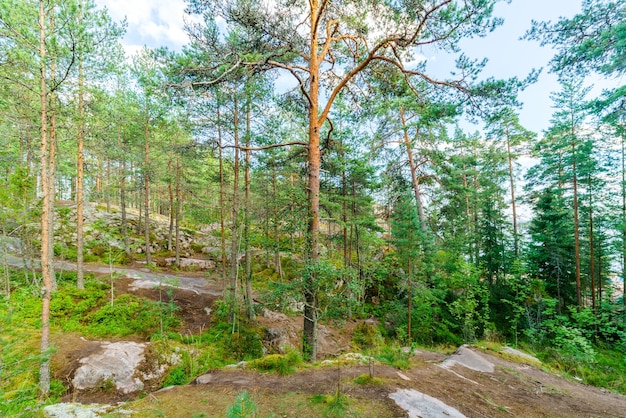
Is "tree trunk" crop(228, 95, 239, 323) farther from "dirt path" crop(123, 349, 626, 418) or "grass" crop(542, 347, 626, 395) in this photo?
"grass" crop(542, 347, 626, 395)

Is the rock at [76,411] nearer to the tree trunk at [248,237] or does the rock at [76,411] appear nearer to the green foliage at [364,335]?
the tree trunk at [248,237]

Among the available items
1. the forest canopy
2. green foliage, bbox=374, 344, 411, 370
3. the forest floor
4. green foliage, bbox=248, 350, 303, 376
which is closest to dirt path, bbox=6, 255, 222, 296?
the forest canopy

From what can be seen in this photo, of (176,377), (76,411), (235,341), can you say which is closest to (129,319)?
(176,377)

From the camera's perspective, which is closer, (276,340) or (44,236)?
(44,236)

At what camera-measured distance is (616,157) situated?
43.7 feet

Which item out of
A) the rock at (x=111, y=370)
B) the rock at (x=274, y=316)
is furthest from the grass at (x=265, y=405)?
the rock at (x=274, y=316)

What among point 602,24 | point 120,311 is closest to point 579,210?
point 602,24

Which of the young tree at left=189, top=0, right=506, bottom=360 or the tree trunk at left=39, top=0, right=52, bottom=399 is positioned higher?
the young tree at left=189, top=0, right=506, bottom=360

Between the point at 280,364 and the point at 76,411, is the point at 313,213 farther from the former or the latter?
the point at 76,411

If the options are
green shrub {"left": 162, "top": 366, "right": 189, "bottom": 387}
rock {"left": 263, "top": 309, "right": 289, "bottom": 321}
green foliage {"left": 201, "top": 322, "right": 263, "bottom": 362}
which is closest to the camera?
green shrub {"left": 162, "top": 366, "right": 189, "bottom": 387}

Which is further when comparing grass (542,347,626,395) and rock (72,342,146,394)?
grass (542,347,626,395)

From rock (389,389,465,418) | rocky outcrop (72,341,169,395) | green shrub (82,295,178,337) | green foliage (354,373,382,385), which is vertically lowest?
rocky outcrop (72,341,169,395)

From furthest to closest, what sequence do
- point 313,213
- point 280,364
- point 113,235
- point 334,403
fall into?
point 113,235 < point 313,213 < point 280,364 < point 334,403

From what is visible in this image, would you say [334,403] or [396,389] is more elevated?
[334,403]
